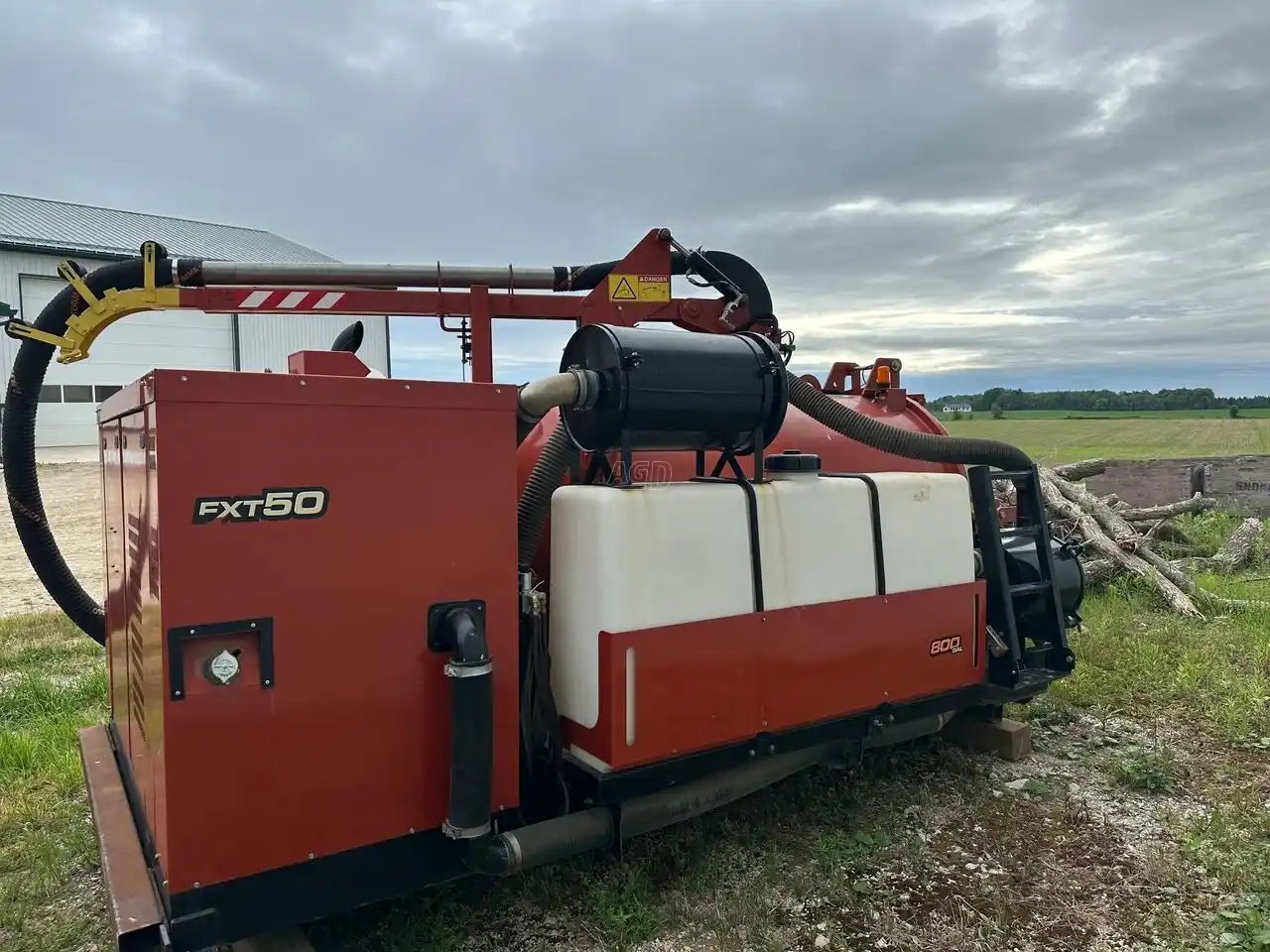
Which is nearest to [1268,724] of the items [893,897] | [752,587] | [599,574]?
[893,897]

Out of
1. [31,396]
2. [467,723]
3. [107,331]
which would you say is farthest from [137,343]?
[467,723]

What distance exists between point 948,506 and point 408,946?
2.69 metres

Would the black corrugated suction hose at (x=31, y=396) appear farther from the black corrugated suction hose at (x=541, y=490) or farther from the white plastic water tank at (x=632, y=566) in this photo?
the white plastic water tank at (x=632, y=566)

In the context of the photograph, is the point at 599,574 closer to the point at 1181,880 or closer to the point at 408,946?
the point at 408,946

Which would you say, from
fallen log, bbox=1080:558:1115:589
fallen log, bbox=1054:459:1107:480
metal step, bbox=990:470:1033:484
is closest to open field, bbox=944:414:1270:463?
fallen log, bbox=1054:459:1107:480

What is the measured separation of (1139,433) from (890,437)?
36282 millimetres

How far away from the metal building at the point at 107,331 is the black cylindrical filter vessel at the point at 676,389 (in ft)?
63.3

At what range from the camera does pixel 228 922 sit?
233cm

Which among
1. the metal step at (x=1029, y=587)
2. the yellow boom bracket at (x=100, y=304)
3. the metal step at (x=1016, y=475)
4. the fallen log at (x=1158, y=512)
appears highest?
the yellow boom bracket at (x=100, y=304)

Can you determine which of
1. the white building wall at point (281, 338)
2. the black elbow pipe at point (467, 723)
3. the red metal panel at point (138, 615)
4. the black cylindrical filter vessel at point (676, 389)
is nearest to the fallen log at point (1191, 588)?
the black cylindrical filter vessel at point (676, 389)

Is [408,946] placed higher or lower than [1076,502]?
lower

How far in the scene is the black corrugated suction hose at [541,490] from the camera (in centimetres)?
306

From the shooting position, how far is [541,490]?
10.1 ft

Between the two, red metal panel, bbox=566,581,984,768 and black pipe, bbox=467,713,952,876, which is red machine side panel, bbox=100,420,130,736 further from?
red metal panel, bbox=566,581,984,768
